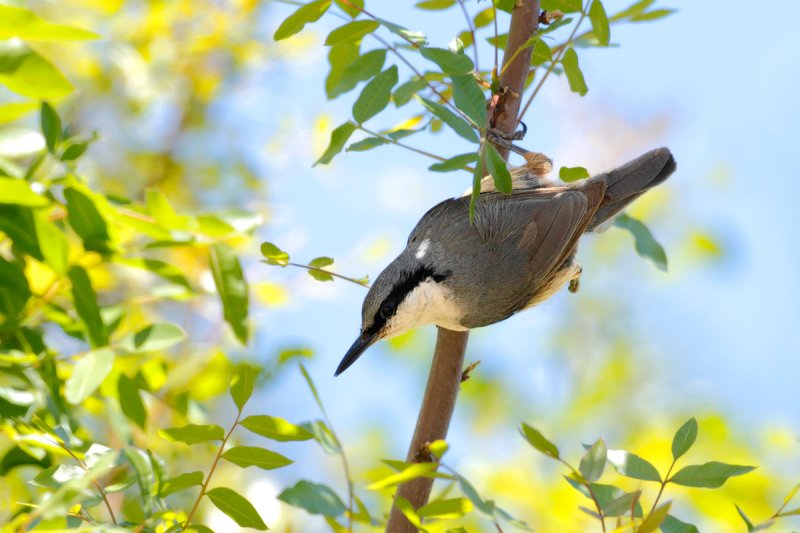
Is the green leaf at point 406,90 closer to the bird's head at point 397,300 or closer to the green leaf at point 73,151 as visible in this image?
the bird's head at point 397,300

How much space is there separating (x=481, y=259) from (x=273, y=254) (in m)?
0.93

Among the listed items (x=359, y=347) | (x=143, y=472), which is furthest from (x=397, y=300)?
(x=143, y=472)

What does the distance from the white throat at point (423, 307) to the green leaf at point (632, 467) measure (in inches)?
40.4

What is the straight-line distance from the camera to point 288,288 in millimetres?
2547

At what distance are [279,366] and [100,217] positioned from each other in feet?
1.72

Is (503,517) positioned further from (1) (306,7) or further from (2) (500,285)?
(2) (500,285)

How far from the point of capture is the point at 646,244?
7.03 feet

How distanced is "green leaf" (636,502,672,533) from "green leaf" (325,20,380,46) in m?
1.07

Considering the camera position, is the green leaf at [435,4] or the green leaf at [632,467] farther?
the green leaf at [435,4]

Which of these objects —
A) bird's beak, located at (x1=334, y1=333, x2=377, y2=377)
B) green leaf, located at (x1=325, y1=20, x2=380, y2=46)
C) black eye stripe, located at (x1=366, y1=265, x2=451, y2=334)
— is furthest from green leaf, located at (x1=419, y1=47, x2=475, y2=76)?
bird's beak, located at (x1=334, y1=333, x2=377, y2=377)

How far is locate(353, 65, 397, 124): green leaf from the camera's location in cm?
179

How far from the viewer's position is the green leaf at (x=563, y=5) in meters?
1.72

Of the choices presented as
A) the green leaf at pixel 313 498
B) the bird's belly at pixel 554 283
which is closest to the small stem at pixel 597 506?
the green leaf at pixel 313 498

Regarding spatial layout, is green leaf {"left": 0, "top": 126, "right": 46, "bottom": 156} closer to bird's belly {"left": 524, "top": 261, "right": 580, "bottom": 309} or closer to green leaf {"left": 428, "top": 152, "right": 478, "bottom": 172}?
green leaf {"left": 428, "top": 152, "right": 478, "bottom": 172}
